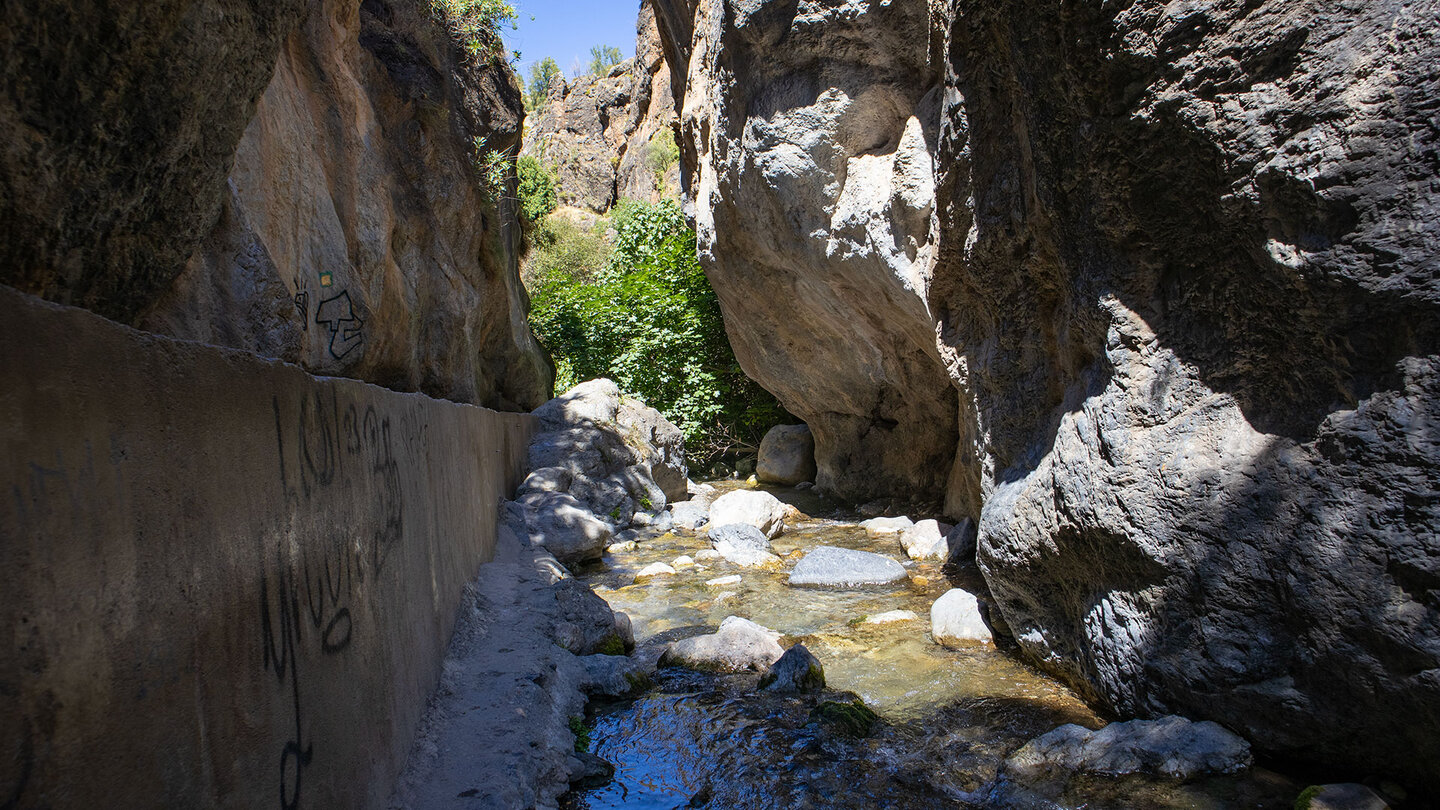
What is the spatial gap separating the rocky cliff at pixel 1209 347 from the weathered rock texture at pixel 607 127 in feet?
67.3

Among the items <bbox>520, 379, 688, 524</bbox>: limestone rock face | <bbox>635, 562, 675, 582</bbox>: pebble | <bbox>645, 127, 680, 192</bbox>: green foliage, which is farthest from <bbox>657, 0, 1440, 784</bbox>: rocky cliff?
<bbox>645, 127, 680, 192</bbox>: green foliage

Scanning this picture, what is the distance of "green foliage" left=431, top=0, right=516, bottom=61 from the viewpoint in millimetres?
8570

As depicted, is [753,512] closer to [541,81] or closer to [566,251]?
[566,251]

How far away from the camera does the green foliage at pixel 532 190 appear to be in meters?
13.8

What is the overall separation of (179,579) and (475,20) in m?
9.13

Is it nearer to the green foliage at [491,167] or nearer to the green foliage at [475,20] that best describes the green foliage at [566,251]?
the green foliage at [491,167]

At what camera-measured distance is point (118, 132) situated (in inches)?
96.3

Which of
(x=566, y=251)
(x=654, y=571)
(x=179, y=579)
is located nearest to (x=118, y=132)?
(x=179, y=579)

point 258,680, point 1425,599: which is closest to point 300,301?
point 258,680

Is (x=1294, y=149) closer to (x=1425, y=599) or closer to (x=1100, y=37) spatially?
(x=1100, y=37)

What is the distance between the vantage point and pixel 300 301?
4648 millimetres

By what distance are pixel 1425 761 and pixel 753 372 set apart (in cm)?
953

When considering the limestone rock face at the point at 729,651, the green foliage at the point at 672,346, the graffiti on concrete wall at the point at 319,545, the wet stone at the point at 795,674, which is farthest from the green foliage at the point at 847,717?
the green foliage at the point at 672,346

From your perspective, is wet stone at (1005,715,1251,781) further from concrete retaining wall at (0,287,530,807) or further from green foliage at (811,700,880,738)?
concrete retaining wall at (0,287,530,807)
